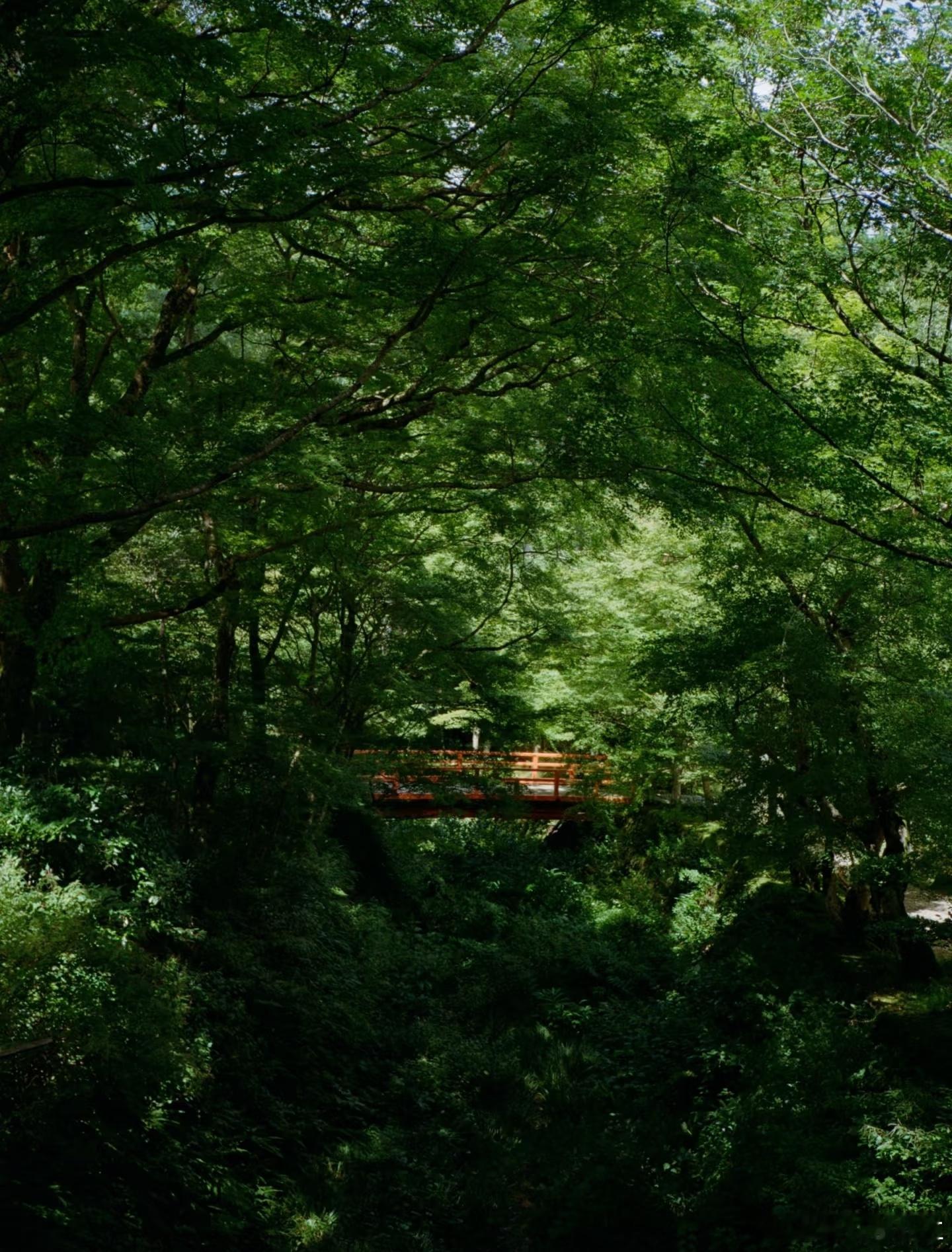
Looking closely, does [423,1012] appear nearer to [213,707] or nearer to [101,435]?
[213,707]

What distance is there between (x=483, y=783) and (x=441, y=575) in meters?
3.22

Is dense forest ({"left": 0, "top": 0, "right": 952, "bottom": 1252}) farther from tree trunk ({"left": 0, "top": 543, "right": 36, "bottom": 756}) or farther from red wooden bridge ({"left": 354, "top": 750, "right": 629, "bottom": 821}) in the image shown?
red wooden bridge ({"left": 354, "top": 750, "right": 629, "bottom": 821})

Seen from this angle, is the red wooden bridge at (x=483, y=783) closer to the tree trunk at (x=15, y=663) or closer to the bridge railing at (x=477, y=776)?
the bridge railing at (x=477, y=776)

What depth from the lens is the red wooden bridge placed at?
13469 millimetres

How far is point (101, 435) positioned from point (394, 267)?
92.7 inches

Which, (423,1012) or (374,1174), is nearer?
(374,1174)

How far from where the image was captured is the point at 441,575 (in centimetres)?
1299

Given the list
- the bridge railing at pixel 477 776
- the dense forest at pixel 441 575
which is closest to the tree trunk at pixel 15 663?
the dense forest at pixel 441 575

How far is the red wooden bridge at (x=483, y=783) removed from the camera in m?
13.5

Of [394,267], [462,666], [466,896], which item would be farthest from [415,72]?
[466,896]

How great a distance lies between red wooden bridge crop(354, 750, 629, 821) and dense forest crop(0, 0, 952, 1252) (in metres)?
0.88

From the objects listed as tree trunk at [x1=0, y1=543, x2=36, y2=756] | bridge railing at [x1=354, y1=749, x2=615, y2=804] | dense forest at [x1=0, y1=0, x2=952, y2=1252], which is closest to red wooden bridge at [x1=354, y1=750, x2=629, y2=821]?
bridge railing at [x1=354, y1=749, x2=615, y2=804]

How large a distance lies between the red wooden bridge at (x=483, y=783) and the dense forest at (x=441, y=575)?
0.88 m

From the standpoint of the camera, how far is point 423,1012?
10.9 m
